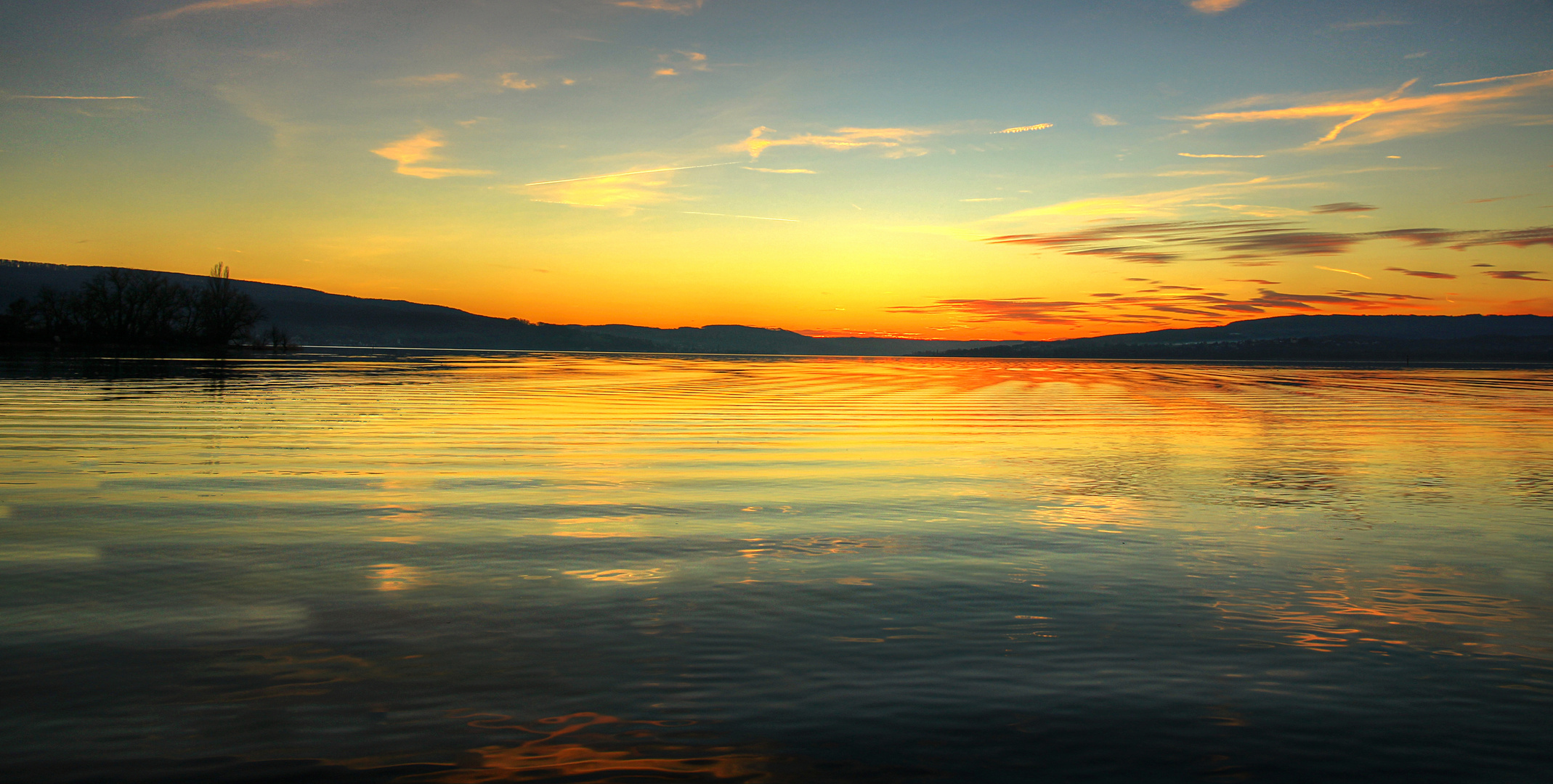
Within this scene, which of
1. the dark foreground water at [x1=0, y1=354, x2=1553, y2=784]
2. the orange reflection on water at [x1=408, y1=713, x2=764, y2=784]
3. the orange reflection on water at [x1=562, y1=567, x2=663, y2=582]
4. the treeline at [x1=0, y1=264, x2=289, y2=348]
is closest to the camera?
the orange reflection on water at [x1=408, y1=713, x2=764, y2=784]

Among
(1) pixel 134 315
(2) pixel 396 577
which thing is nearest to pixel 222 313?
(1) pixel 134 315

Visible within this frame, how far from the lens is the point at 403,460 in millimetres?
15094

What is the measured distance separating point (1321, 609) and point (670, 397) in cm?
2901

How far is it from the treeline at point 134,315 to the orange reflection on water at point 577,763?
136954mm

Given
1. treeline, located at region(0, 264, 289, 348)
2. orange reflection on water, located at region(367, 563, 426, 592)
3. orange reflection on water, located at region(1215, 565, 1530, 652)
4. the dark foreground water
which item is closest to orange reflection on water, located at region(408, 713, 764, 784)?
the dark foreground water

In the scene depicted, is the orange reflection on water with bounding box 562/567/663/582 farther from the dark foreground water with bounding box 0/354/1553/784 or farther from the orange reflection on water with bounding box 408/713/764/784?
the orange reflection on water with bounding box 408/713/764/784

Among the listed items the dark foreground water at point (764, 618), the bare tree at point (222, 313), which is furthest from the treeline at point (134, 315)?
the dark foreground water at point (764, 618)

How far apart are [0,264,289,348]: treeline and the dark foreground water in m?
123

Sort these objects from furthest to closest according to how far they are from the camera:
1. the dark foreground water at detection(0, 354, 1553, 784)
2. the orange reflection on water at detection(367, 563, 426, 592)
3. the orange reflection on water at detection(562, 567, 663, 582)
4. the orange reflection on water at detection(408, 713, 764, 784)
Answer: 1. the orange reflection on water at detection(562, 567, 663, 582)
2. the orange reflection on water at detection(367, 563, 426, 592)
3. the dark foreground water at detection(0, 354, 1553, 784)
4. the orange reflection on water at detection(408, 713, 764, 784)

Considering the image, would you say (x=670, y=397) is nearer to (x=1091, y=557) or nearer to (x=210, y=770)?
(x=1091, y=557)

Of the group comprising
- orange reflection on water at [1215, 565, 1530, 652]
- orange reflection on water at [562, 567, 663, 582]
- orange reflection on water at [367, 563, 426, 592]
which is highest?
orange reflection on water at [1215, 565, 1530, 652]

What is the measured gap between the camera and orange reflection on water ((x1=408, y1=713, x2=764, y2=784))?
4.05 metres

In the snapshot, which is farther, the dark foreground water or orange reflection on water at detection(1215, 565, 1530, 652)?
orange reflection on water at detection(1215, 565, 1530, 652)

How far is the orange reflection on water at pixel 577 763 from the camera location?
4051 mm
